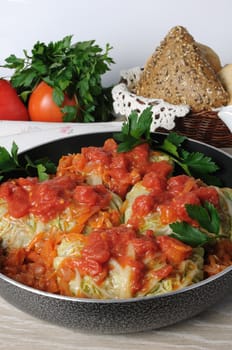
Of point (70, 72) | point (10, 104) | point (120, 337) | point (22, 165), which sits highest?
point (70, 72)

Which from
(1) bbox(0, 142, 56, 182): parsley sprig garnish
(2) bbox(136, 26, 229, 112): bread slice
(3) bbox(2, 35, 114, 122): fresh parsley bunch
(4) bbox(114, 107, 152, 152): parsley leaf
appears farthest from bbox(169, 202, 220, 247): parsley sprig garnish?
(3) bbox(2, 35, 114, 122): fresh parsley bunch

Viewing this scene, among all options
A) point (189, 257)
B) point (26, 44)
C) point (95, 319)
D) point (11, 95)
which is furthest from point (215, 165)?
point (26, 44)

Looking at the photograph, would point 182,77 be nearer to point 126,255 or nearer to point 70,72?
point 70,72

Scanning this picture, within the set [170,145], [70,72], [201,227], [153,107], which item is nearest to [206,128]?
[153,107]

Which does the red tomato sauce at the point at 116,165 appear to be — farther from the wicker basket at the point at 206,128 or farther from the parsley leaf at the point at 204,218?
the wicker basket at the point at 206,128

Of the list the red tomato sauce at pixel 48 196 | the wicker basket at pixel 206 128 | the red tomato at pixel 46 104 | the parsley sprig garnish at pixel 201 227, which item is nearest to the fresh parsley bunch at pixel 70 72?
the red tomato at pixel 46 104

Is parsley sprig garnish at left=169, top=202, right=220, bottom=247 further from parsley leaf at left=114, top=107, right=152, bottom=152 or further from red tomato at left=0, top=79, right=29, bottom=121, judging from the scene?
red tomato at left=0, top=79, right=29, bottom=121

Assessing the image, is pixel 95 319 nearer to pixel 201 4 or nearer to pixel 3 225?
pixel 3 225
